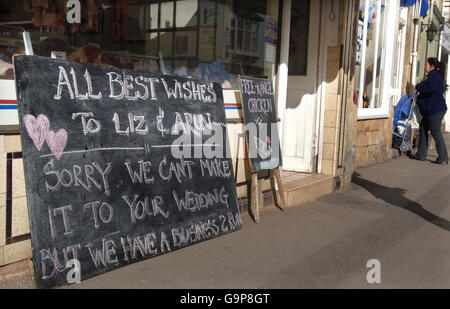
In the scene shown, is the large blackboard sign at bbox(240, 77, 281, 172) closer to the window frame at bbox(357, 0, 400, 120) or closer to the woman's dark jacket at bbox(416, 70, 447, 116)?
the window frame at bbox(357, 0, 400, 120)

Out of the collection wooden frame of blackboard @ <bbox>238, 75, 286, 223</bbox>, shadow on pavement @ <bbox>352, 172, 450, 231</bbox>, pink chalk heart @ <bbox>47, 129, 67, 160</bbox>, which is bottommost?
shadow on pavement @ <bbox>352, 172, 450, 231</bbox>

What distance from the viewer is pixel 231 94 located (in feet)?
17.0

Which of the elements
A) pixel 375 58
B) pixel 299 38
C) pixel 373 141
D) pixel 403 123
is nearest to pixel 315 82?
pixel 299 38

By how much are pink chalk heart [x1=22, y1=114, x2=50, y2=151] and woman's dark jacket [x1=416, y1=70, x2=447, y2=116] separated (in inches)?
336

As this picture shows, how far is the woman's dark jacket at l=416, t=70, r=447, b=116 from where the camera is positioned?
31.5 ft

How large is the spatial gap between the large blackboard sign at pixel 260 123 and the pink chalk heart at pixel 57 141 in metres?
2.17

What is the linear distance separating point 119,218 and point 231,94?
218 centimetres

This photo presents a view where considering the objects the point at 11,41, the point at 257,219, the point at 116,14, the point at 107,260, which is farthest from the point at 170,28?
the point at 107,260

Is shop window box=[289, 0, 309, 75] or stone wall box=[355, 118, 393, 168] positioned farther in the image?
stone wall box=[355, 118, 393, 168]

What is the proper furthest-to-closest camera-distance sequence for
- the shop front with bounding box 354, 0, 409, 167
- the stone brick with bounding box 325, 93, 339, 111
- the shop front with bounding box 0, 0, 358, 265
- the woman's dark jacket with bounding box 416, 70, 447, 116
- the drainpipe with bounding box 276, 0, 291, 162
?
Result: the woman's dark jacket with bounding box 416, 70, 447, 116 → the shop front with bounding box 354, 0, 409, 167 → the stone brick with bounding box 325, 93, 339, 111 → the drainpipe with bounding box 276, 0, 291, 162 → the shop front with bounding box 0, 0, 358, 265

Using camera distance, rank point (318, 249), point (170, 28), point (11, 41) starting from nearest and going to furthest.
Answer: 1. point (11, 41)
2. point (318, 249)
3. point (170, 28)

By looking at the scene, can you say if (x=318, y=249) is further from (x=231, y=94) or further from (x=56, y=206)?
(x=56, y=206)

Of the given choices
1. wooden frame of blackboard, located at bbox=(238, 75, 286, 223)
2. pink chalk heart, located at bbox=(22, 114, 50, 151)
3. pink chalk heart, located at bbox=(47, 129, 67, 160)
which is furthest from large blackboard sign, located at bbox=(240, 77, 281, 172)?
pink chalk heart, located at bbox=(22, 114, 50, 151)

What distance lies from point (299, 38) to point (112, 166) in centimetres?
413
